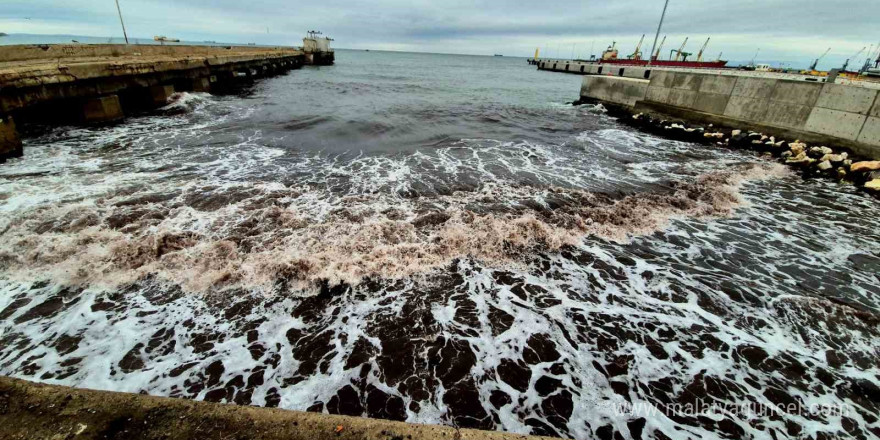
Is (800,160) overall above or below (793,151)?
below

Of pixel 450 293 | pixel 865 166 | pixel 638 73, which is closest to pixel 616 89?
pixel 865 166

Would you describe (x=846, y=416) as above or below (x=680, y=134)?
below

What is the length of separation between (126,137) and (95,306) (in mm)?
9557

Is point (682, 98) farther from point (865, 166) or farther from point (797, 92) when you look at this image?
point (865, 166)

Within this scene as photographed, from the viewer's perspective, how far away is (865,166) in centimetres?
892

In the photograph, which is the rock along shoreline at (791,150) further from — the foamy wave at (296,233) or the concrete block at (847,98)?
the foamy wave at (296,233)

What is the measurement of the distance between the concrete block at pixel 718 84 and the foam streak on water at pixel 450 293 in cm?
621

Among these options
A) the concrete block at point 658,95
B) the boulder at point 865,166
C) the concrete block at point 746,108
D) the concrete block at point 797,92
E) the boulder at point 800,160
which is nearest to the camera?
Answer: the boulder at point 865,166

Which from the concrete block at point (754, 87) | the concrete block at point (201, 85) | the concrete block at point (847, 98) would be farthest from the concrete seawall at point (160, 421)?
the concrete block at point (201, 85)

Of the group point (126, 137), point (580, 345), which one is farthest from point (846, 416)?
point (126, 137)

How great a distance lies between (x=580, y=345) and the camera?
147 inches

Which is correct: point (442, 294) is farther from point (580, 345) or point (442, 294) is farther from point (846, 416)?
point (846, 416)

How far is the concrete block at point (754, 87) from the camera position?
39.0 feet

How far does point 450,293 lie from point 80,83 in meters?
14.5
